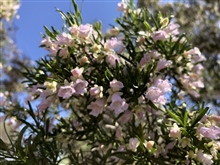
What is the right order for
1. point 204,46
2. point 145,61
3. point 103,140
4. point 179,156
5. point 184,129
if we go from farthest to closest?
point 204,46 → point 103,140 → point 145,61 → point 179,156 → point 184,129

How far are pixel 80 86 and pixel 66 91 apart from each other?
9cm

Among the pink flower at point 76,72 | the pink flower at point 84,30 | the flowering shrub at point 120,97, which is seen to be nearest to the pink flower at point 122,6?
the flowering shrub at point 120,97

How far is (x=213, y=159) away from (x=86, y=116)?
39.7 inches

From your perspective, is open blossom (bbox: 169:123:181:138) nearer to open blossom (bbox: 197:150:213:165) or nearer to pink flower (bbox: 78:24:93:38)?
open blossom (bbox: 197:150:213:165)

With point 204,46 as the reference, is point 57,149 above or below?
below

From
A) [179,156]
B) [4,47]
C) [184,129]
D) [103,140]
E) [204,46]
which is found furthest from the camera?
[4,47]

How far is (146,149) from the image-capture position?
1980 millimetres

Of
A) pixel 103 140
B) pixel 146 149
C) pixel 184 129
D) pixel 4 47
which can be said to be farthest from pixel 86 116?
pixel 4 47

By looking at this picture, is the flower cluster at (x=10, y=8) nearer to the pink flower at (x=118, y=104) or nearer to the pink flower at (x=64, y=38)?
the pink flower at (x=64, y=38)

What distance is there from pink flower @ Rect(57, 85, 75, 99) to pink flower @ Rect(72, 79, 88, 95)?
4 cm

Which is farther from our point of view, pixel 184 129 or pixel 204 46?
pixel 204 46

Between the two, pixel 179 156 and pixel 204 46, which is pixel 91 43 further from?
pixel 204 46

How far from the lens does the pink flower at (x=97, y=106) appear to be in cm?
205

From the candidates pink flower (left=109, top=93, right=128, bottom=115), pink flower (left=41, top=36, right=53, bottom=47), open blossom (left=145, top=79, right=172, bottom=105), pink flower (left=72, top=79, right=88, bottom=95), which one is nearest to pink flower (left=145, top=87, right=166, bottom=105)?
open blossom (left=145, top=79, right=172, bottom=105)
